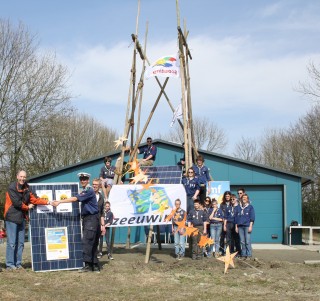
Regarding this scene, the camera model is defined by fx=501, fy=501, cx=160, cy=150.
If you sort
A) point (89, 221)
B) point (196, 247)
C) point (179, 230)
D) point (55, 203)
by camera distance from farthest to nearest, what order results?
1. point (179, 230)
2. point (196, 247)
3. point (89, 221)
4. point (55, 203)

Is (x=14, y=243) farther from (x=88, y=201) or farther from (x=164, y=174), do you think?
(x=164, y=174)

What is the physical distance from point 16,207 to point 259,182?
13591 mm

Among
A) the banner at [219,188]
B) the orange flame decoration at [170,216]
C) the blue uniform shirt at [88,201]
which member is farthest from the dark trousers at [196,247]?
the banner at [219,188]

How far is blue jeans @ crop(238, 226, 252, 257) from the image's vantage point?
12.8 m

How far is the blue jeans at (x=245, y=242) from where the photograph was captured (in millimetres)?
12781

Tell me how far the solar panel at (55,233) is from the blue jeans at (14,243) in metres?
0.33

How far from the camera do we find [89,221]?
10125mm

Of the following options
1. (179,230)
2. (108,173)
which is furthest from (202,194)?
(108,173)

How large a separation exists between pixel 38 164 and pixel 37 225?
985 inches

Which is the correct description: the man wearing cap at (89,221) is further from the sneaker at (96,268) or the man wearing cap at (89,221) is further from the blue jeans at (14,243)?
the blue jeans at (14,243)

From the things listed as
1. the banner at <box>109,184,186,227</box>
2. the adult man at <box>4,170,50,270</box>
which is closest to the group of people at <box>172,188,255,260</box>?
the banner at <box>109,184,186,227</box>

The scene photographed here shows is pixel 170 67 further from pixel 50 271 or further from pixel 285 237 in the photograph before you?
pixel 285 237

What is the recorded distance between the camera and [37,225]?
1024 centimetres

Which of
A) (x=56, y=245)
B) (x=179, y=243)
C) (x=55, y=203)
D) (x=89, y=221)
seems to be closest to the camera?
(x=55, y=203)
